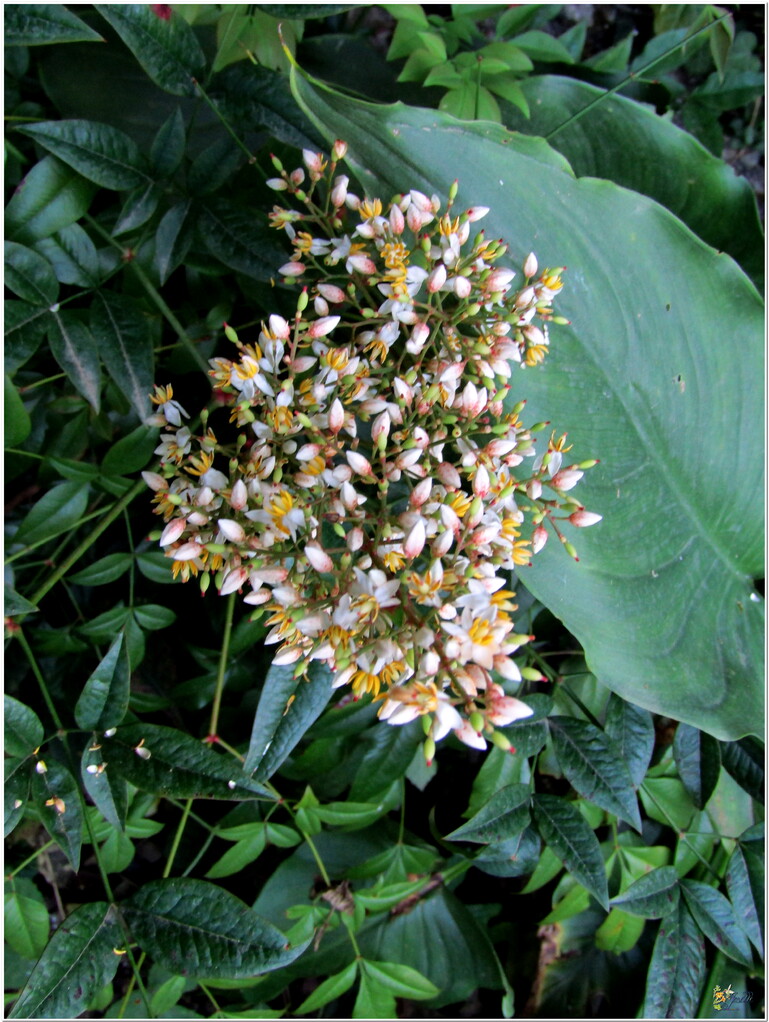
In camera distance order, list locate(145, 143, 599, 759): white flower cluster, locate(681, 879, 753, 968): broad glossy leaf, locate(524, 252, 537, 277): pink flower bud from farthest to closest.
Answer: locate(681, 879, 753, 968): broad glossy leaf < locate(524, 252, 537, 277): pink flower bud < locate(145, 143, 599, 759): white flower cluster

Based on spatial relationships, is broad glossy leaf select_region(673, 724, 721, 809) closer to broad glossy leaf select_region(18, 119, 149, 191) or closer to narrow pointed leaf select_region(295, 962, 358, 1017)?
narrow pointed leaf select_region(295, 962, 358, 1017)

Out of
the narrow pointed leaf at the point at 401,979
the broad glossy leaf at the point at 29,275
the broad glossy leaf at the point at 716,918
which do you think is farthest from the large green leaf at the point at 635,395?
the narrow pointed leaf at the point at 401,979

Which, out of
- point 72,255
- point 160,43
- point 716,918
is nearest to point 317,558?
point 72,255

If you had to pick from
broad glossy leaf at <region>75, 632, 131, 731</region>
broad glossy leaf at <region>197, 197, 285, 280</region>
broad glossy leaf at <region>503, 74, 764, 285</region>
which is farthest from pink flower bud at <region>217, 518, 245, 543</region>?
broad glossy leaf at <region>503, 74, 764, 285</region>

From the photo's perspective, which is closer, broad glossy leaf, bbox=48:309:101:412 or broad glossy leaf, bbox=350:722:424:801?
broad glossy leaf, bbox=48:309:101:412

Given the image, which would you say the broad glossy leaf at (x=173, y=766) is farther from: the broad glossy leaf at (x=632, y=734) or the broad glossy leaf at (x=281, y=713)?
the broad glossy leaf at (x=632, y=734)

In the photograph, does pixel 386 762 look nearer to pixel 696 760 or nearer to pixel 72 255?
pixel 696 760
